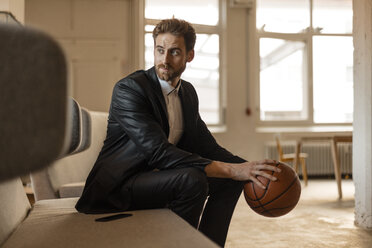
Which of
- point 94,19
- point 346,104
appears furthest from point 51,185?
point 346,104

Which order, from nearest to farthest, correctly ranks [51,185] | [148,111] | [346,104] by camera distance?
[148,111]
[51,185]
[346,104]

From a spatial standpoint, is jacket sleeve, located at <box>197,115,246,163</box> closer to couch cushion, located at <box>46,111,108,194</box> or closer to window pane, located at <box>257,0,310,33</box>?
couch cushion, located at <box>46,111,108,194</box>

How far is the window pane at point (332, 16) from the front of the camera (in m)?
7.68

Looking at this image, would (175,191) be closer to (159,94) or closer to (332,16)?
(159,94)

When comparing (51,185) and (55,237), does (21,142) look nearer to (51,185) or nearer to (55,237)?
(55,237)

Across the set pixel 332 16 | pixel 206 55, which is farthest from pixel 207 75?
pixel 332 16

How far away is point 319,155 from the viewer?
7.13 meters

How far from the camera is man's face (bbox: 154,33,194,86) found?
209 centimetres

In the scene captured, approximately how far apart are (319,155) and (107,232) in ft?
20.9

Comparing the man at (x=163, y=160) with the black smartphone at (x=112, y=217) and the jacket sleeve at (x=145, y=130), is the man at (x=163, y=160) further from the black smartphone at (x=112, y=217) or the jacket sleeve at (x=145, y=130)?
the black smartphone at (x=112, y=217)

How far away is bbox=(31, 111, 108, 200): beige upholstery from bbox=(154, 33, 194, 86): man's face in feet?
1.39

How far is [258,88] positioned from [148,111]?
5652 mm

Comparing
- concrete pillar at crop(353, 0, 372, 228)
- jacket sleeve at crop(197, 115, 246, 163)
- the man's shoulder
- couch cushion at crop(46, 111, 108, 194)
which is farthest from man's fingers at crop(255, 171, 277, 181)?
concrete pillar at crop(353, 0, 372, 228)

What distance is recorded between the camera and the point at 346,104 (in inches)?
306
